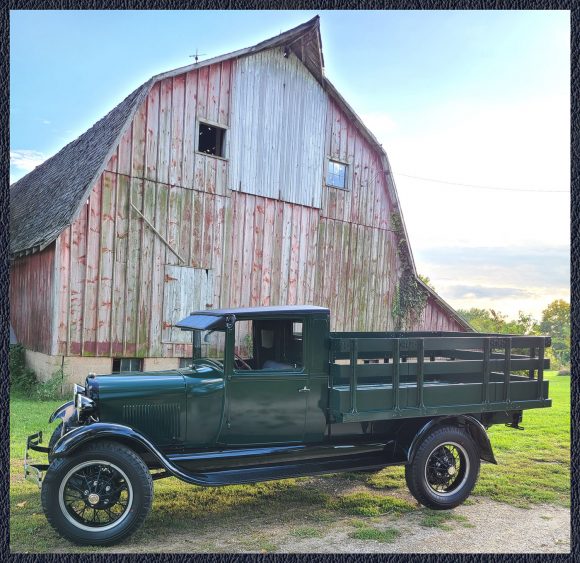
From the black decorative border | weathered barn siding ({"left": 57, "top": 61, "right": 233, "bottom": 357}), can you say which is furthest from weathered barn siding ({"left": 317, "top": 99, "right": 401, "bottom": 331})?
the black decorative border

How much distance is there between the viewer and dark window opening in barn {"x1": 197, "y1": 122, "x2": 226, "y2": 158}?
44.5 feet

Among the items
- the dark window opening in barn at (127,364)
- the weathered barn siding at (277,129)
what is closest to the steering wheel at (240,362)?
the dark window opening in barn at (127,364)

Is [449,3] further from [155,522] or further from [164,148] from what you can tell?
[164,148]

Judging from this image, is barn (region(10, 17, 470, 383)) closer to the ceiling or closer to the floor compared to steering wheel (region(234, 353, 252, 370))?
closer to the ceiling

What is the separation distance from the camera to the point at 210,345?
5.90 m

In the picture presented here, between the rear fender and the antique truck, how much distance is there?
0.6 inches

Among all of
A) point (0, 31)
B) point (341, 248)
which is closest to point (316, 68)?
point (341, 248)

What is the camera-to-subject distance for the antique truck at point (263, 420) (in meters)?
4.89

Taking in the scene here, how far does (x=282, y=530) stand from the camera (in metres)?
5.23

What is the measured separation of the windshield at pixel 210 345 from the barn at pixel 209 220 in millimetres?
6180

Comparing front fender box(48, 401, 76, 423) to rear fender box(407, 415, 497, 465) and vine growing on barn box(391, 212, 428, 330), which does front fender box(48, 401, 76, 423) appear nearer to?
rear fender box(407, 415, 497, 465)

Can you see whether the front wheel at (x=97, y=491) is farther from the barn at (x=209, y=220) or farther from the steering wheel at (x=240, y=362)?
the barn at (x=209, y=220)

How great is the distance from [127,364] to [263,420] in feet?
24.6

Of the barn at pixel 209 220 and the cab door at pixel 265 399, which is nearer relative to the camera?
the cab door at pixel 265 399
